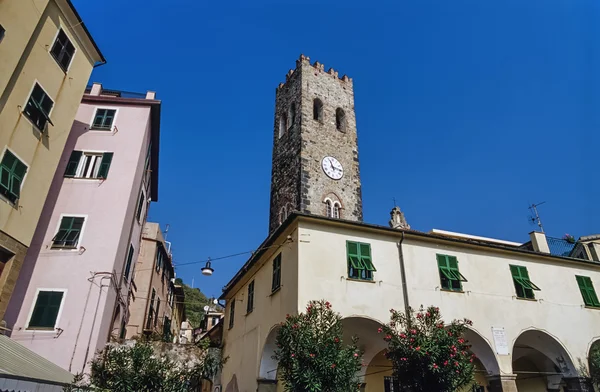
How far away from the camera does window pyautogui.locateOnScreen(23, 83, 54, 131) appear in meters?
13.7

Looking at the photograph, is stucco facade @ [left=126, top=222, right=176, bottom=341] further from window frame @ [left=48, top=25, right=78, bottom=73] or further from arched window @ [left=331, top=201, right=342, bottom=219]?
window frame @ [left=48, top=25, right=78, bottom=73]

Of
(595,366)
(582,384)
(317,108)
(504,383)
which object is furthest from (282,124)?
(582,384)

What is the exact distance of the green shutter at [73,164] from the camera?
58.5ft

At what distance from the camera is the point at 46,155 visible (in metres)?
14.6

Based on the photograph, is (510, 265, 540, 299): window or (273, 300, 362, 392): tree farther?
(510, 265, 540, 299): window

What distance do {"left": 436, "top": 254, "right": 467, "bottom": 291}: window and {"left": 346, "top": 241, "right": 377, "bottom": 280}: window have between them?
304 cm

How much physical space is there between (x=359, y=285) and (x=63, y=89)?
44.2 ft

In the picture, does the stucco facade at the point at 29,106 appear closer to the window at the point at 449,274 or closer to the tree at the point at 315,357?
the tree at the point at 315,357

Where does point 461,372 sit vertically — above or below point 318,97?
below

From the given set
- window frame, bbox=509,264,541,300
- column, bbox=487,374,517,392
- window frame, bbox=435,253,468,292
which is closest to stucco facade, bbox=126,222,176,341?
window frame, bbox=435,253,468,292

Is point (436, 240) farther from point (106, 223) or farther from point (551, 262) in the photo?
point (106, 223)

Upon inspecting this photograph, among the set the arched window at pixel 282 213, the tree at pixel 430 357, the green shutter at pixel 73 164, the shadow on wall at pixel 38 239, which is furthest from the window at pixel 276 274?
the arched window at pixel 282 213

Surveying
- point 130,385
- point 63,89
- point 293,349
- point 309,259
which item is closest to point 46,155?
point 63,89

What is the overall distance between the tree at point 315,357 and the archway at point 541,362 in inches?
345
